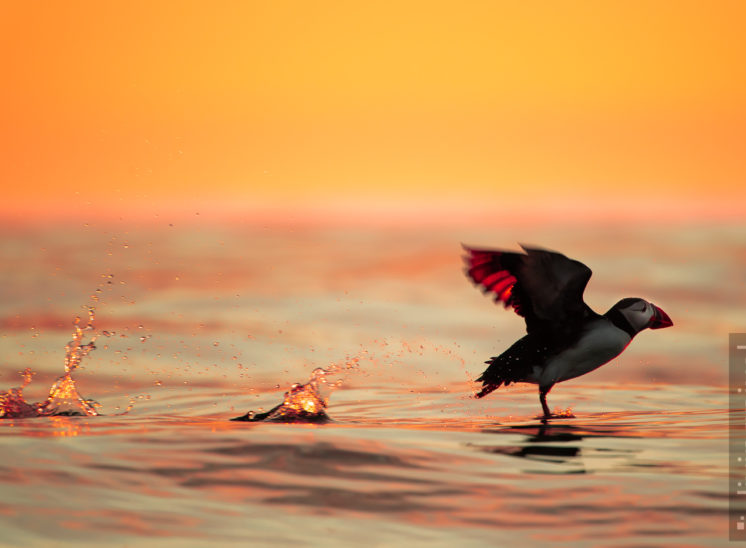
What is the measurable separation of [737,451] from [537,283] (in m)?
2.10

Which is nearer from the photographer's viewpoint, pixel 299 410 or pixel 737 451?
pixel 737 451

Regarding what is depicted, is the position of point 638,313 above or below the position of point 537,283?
below

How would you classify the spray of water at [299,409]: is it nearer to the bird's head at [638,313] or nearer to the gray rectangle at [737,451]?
the bird's head at [638,313]

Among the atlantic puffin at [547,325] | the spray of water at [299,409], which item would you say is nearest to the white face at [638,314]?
the atlantic puffin at [547,325]

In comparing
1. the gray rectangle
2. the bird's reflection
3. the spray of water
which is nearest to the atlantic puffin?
the bird's reflection

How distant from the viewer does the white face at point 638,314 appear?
366 inches

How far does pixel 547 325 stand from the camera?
895 cm

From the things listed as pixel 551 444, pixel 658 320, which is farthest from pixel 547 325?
pixel 551 444

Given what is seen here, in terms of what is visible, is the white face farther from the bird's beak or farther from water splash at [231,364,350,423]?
water splash at [231,364,350,423]

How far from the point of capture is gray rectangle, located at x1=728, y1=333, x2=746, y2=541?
17.8 ft

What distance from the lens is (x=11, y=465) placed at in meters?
6.28

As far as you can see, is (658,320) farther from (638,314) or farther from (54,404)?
(54,404)

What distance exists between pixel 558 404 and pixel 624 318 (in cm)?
99

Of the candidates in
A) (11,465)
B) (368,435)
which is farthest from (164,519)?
(368,435)
